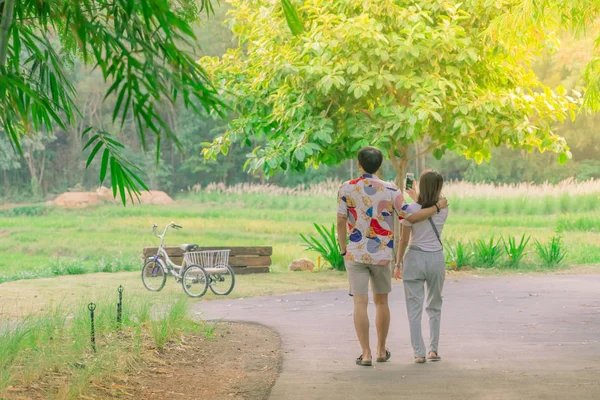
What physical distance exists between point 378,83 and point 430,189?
8.04 meters

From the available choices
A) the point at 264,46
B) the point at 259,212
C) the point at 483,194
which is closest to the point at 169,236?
the point at 259,212

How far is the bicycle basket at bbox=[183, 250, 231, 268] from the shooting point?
1545 centimetres

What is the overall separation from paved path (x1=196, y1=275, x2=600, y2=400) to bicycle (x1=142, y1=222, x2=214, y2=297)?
77cm

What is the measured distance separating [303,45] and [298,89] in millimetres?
843

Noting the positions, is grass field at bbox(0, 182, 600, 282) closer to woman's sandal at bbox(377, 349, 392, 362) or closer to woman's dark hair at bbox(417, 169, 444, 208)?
woman's sandal at bbox(377, 349, 392, 362)

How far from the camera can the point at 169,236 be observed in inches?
1145

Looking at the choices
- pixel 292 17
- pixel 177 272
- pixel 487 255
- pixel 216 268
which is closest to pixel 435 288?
pixel 292 17

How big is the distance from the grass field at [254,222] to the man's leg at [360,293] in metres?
16.2

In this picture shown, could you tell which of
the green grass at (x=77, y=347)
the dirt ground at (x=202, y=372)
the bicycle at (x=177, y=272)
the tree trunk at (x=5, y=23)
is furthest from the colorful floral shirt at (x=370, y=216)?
the bicycle at (x=177, y=272)

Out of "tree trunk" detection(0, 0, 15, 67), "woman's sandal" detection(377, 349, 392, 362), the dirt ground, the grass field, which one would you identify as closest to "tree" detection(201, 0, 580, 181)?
the dirt ground

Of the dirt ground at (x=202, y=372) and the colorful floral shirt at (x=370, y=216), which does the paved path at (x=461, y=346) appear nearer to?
the dirt ground at (x=202, y=372)

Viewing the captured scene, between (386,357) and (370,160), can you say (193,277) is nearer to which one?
(386,357)

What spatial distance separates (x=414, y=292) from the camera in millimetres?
7949

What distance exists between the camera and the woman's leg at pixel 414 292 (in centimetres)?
789
